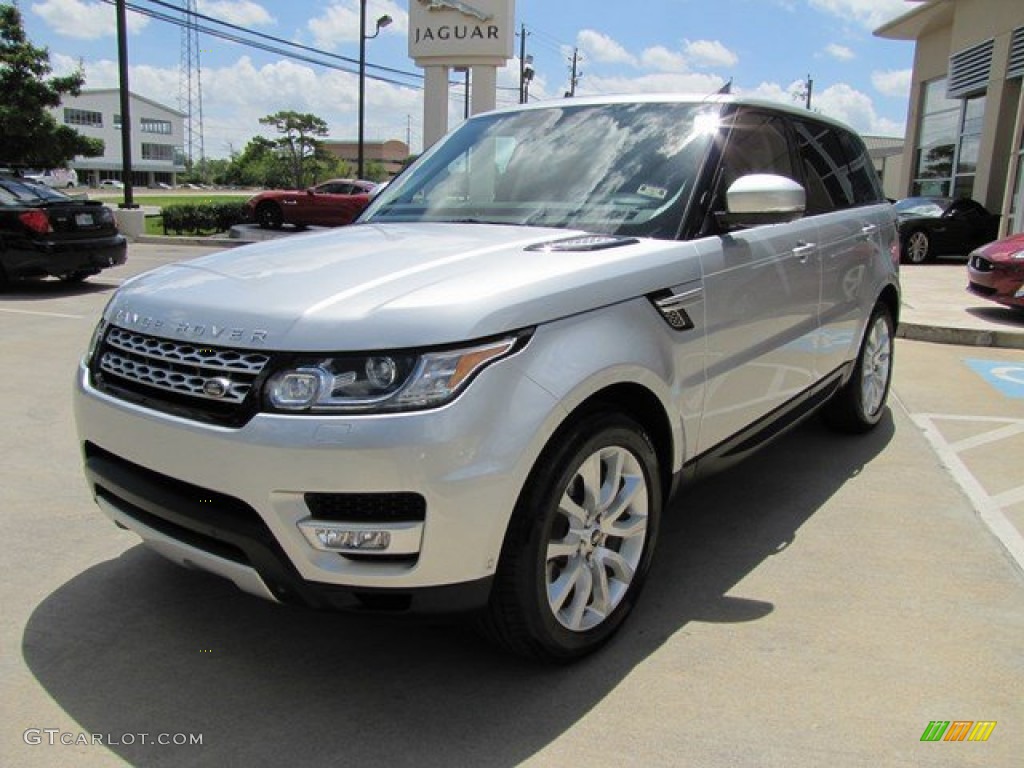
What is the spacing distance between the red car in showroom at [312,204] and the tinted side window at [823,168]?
59.3ft

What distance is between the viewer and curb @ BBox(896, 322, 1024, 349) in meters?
8.91

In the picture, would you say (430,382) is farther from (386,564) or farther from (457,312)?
(386,564)

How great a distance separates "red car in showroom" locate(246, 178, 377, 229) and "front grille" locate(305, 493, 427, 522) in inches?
801

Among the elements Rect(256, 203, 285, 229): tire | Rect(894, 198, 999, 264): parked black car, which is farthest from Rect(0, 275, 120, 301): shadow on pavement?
Rect(894, 198, 999, 264): parked black car

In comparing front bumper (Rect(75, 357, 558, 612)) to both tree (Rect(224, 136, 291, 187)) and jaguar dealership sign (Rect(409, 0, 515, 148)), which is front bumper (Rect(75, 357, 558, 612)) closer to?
jaguar dealership sign (Rect(409, 0, 515, 148))

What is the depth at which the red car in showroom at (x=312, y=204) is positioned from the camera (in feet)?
72.5

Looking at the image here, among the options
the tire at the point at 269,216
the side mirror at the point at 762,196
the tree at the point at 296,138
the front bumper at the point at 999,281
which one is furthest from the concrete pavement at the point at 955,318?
the tree at the point at 296,138

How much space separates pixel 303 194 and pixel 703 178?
66.8 feet

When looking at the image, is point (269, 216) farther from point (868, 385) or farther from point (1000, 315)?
point (868, 385)

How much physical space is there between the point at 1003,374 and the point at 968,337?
5.38 feet

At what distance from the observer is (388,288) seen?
2463 mm

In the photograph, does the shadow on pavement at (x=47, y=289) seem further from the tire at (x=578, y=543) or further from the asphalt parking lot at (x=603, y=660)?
the tire at (x=578, y=543)

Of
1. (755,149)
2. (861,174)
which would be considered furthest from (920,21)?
(755,149)

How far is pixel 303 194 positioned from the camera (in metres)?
22.4
